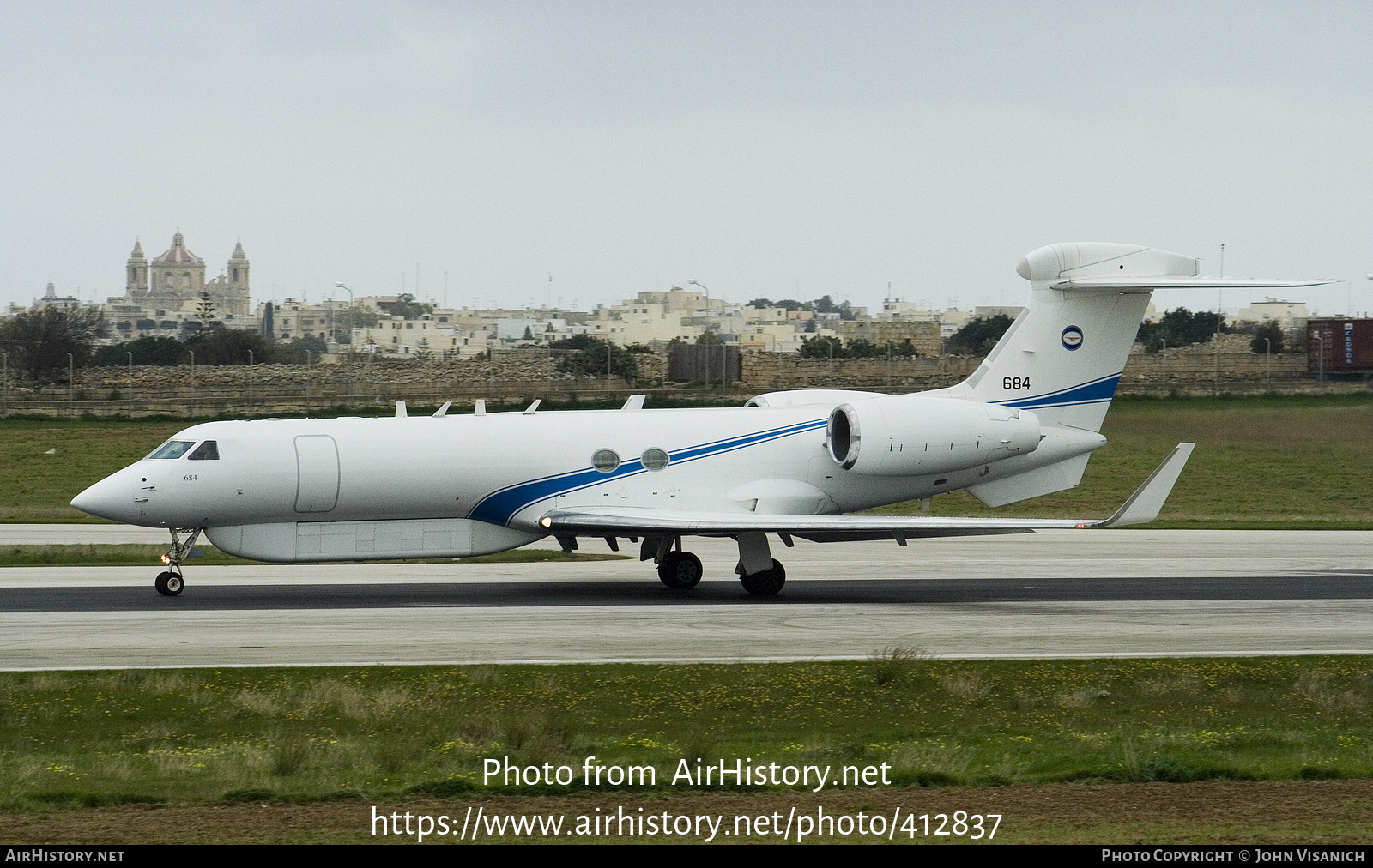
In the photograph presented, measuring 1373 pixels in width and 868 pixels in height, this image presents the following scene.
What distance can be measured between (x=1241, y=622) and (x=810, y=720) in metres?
9.78

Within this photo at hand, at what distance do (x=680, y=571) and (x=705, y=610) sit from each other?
8.64 ft

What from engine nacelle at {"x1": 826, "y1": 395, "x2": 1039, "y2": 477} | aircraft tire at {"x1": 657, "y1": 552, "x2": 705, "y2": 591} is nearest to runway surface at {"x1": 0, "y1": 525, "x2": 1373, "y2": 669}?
aircraft tire at {"x1": 657, "y1": 552, "x2": 705, "y2": 591}

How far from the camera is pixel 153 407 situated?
206 ft

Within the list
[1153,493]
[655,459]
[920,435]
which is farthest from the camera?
[920,435]

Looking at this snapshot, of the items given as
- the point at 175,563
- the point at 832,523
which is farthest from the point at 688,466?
the point at 175,563

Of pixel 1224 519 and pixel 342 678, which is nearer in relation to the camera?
pixel 342 678

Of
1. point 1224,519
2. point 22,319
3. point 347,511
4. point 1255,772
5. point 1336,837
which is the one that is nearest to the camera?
point 1336,837

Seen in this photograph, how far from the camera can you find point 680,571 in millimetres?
26469

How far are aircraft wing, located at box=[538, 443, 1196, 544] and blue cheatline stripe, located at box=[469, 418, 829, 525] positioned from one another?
0.42 metres

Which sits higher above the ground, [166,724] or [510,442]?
[510,442]

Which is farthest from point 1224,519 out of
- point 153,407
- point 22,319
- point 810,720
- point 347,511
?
point 22,319

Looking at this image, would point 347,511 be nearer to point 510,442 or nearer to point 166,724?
point 510,442

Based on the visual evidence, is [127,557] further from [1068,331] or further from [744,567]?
[1068,331]

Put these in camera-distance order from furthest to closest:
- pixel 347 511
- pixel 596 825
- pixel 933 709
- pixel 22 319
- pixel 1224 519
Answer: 1. pixel 22 319
2. pixel 1224 519
3. pixel 347 511
4. pixel 933 709
5. pixel 596 825
